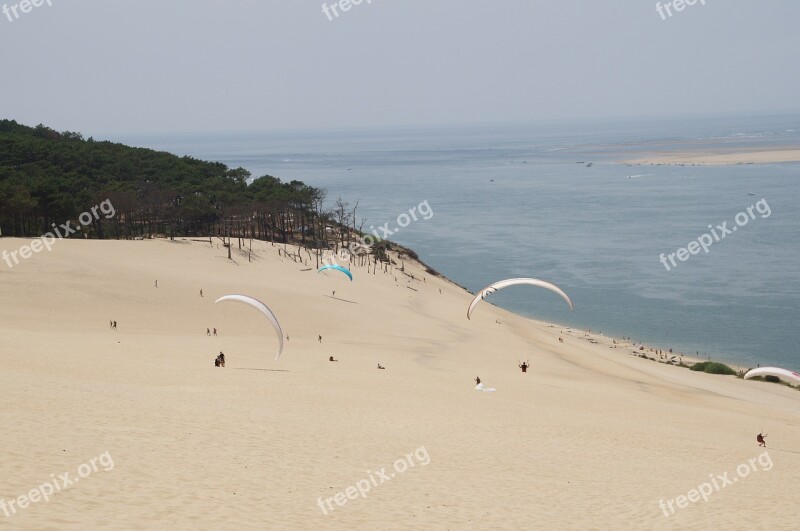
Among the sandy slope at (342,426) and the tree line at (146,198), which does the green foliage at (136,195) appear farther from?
the sandy slope at (342,426)

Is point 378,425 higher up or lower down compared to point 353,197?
lower down

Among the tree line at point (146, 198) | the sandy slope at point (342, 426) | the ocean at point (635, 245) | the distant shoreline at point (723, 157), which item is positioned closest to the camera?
the sandy slope at point (342, 426)

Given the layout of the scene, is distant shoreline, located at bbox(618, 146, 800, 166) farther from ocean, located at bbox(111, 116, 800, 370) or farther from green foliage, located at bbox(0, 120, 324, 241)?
green foliage, located at bbox(0, 120, 324, 241)

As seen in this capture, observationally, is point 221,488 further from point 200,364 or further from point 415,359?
point 415,359

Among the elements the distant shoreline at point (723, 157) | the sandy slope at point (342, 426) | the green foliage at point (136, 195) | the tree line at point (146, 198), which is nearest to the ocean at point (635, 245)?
the distant shoreline at point (723, 157)

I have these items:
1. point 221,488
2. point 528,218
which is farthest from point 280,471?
point 528,218

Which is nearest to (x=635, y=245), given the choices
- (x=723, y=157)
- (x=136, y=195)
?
(x=136, y=195)
